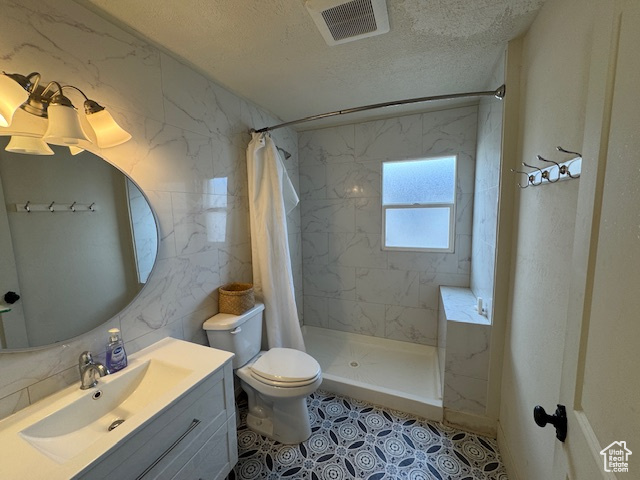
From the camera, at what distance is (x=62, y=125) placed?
932mm

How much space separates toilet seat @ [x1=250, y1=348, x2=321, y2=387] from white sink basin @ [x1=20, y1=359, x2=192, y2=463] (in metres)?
0.52

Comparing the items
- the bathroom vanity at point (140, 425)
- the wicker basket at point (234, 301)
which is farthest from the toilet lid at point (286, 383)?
the wicker basket at point (234, 301)

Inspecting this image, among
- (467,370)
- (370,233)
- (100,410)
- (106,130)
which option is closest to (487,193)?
(370,233)

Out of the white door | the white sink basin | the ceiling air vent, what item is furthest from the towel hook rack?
the white sink basin

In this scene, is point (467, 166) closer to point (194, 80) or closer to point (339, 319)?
point (339, 319)

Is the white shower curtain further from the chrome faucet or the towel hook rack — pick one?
the towel hook rack

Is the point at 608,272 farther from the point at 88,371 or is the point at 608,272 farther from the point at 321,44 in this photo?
the point at 88,371

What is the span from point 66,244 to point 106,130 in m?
0.51

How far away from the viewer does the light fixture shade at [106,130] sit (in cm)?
107

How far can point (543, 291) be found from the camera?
1040 mm

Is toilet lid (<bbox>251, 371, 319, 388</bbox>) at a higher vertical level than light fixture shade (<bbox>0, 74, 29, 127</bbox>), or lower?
lower

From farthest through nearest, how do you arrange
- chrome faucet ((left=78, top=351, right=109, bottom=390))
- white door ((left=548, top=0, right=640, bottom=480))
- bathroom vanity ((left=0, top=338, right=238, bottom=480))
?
chrome faucet ((left=78, top=351, right=109, bottom=390)) < bathroom vanity ((left=0, top=338, right=238, bottom=480)) < white door ((left=548, top=0, right=640, bottom=480))

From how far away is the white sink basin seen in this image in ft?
2.88

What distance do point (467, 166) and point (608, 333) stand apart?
80.7 inches
